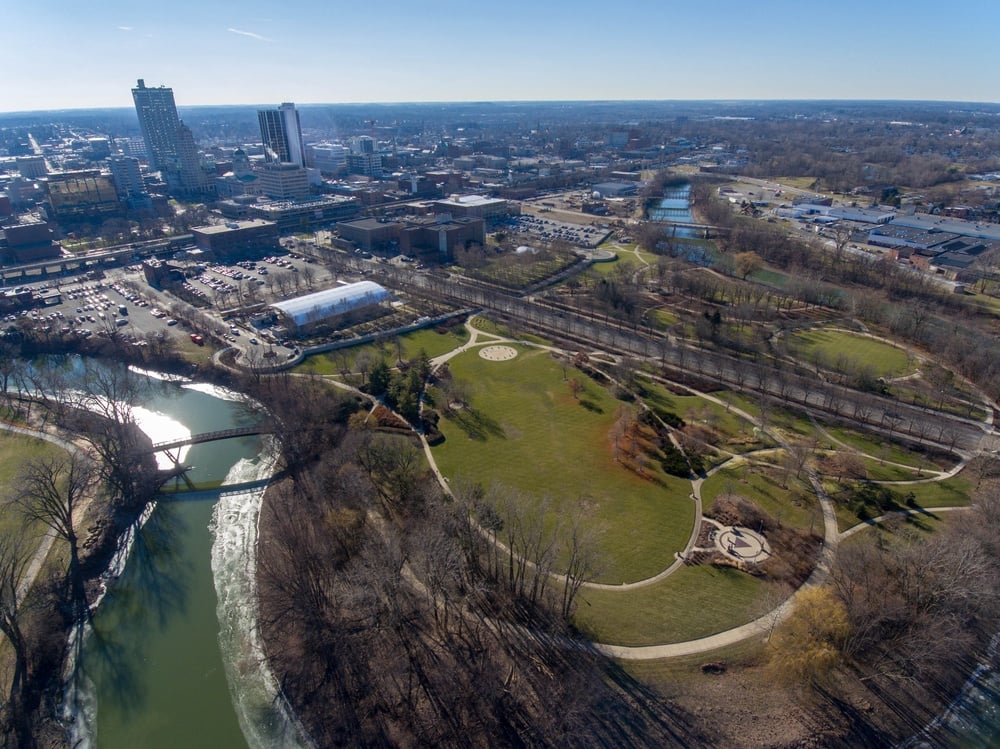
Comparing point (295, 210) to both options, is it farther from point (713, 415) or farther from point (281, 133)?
point (713, 415)

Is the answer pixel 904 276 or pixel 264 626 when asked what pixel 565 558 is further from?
pixel 904 276

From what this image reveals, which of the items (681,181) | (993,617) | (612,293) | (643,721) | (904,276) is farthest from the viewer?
(681,181)

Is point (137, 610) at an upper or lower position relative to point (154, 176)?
lower

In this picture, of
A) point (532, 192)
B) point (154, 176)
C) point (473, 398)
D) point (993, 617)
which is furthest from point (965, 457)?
point (154, 176)

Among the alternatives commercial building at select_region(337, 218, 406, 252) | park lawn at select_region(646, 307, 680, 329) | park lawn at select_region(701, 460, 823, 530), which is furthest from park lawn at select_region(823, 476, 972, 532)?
commercial building at select_region(337, 218, 406, 252)

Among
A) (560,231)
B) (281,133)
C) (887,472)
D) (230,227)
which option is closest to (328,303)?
(230,227)

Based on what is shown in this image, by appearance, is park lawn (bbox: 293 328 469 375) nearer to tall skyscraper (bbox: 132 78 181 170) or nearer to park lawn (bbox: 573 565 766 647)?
park lawn (bbox: 573 565 766 647)
